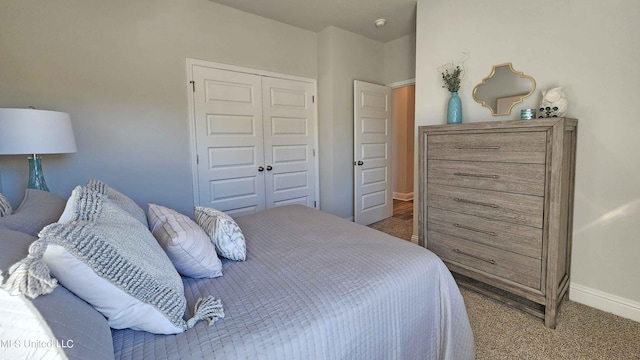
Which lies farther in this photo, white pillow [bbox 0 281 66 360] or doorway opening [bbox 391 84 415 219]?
doorway opening [bbox 391 84 415 219]

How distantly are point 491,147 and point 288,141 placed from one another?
2.38 meters

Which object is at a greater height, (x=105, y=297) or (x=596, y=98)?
(x=596, y=98)

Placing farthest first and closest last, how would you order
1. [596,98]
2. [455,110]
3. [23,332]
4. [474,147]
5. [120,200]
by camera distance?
[455,110], [474,147], [596,98], [120,200], [23,332]

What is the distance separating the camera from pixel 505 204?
77.2 inches

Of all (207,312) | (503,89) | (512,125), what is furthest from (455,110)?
(207,312)

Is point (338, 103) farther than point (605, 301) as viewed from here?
Yes

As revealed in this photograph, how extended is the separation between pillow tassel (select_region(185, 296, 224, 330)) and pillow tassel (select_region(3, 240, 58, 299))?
1.30 feet

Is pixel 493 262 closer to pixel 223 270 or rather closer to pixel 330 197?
pixel 223 270

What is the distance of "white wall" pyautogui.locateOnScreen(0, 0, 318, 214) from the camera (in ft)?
7.27

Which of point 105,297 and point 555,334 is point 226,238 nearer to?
point 105,297

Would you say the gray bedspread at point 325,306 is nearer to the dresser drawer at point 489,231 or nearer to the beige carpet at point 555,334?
the beige carpet at point 555,334

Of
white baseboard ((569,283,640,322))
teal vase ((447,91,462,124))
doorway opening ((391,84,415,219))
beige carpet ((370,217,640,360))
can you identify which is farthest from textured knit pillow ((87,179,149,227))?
doorway opening ((391,84,415,219))

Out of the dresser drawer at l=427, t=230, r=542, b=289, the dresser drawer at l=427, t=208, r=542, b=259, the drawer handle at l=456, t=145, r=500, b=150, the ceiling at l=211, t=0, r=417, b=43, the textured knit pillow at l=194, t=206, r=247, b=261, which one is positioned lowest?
the dresser drawer at l=427, t=230, r=542, b=289

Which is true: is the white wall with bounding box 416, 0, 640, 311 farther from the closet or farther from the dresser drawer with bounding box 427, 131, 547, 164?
the closet
